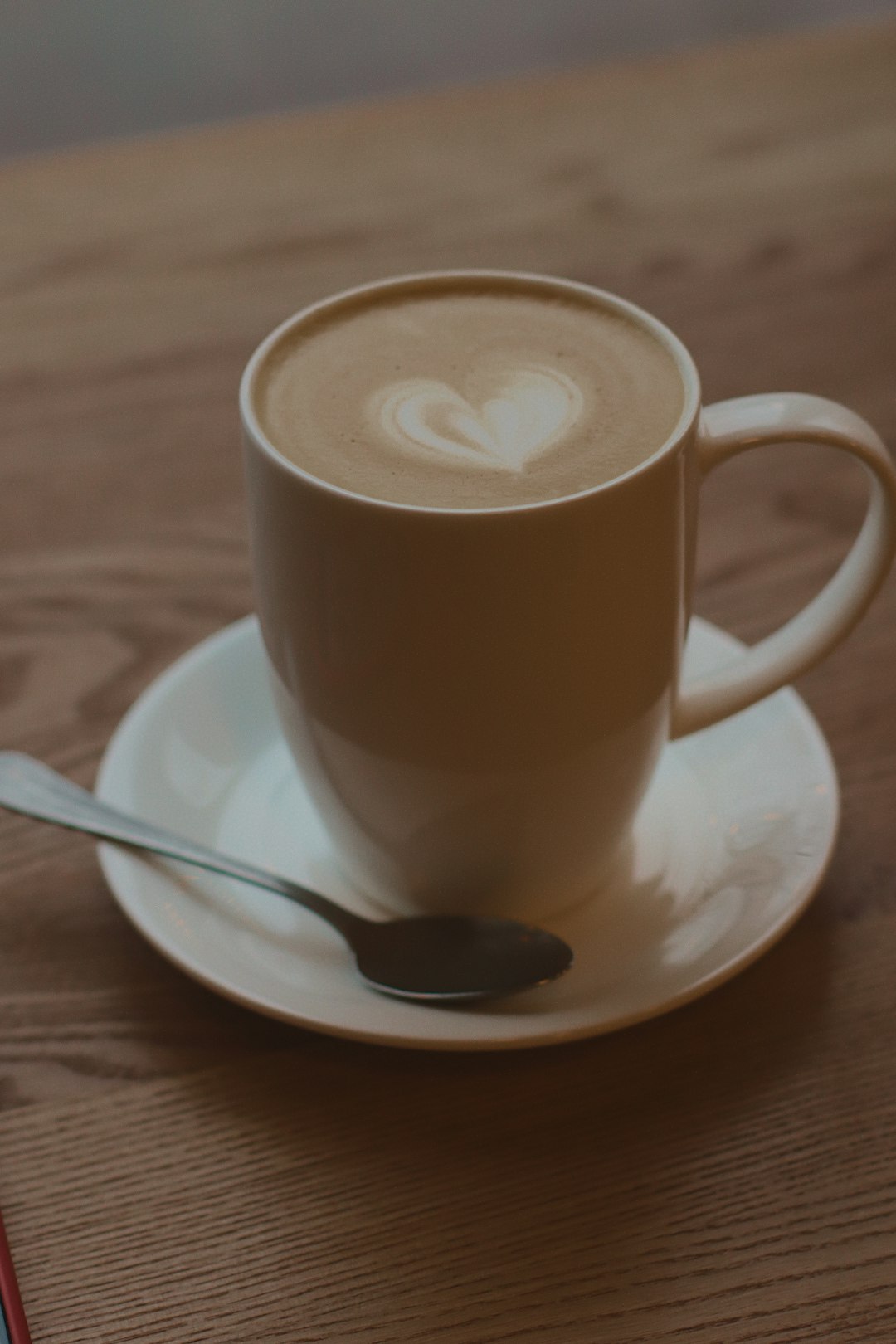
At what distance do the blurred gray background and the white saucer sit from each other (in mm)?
1568

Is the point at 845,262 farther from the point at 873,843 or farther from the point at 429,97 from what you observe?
the point at 873,843

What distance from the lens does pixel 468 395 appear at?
54cm

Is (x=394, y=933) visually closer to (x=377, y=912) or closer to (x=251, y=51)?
(x=377, y=912)

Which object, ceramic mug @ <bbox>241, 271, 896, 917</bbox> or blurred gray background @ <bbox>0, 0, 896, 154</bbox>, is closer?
ceramic mug @ <bbox>241, 271, 896, 917</bbox>

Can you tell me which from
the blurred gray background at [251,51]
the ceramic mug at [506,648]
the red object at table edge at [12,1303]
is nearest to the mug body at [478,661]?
the ceramic mug at [506,648]

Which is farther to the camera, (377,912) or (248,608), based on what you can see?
(248,608)

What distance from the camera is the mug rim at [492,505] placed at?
1.51 ft

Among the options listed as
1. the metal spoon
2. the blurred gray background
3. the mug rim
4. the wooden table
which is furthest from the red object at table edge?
the blurred gray background

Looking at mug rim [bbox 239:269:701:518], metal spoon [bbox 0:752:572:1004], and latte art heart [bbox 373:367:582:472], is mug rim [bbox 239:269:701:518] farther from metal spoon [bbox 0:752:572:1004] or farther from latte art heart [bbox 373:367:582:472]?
metal spoon [bbox 0:752:572:1004]

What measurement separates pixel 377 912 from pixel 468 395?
222 millimetres

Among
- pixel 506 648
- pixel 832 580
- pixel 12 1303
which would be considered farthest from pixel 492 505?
pixel 12 1303

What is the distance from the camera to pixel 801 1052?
0.51 m

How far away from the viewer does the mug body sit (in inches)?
18.3

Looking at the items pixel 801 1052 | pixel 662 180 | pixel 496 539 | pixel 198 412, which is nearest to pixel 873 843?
pixel 801 1052
